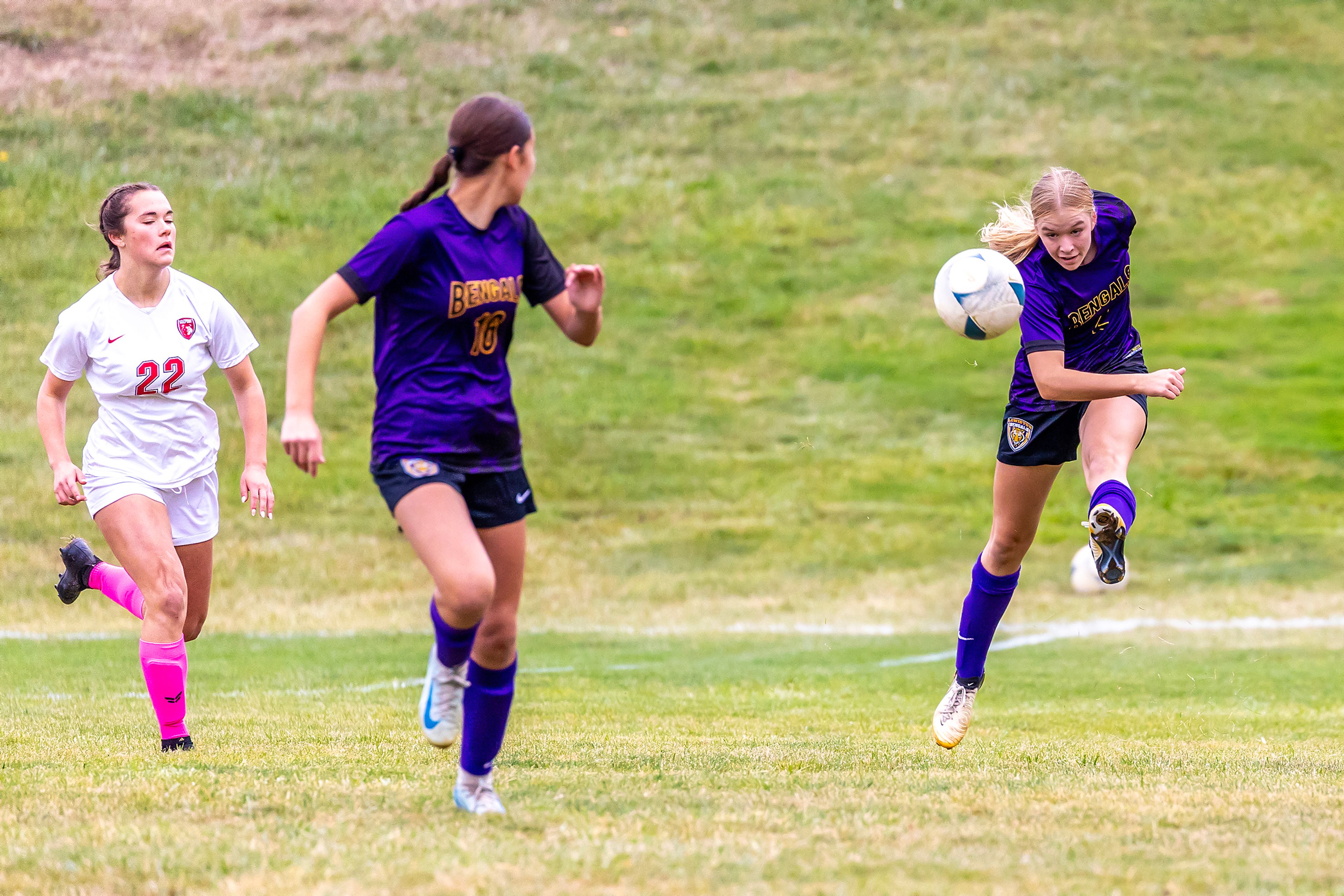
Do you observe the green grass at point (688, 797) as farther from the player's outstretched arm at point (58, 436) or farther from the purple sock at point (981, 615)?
the player's outstretched arm at point (58, 436)

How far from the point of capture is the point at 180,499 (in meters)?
6.63

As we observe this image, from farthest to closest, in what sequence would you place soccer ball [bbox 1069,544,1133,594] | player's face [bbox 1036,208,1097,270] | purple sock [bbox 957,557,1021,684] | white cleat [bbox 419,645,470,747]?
soccer ball [bbox 1069,544,1133,594] → purple sock [bbox 957,557,1021,684] → player's face [bbox 1036,208,1097,270] → white cleat [bbox 419,645,470,747]

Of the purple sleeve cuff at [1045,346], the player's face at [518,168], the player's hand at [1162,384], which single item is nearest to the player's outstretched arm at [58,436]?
the player's face at [518,168]

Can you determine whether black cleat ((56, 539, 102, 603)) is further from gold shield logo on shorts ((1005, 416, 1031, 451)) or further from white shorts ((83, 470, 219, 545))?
gold shield logo on shorts ((1005, 416, 1031, 451))

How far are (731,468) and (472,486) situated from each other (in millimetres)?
15792

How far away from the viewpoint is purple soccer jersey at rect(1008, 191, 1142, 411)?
250 inches

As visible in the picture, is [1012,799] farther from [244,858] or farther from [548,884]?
[244,858]

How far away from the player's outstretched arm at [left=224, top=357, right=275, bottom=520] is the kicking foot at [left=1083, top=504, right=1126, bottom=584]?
362cm

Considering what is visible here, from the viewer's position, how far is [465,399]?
4508 mm

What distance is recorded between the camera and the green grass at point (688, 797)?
3.68 m

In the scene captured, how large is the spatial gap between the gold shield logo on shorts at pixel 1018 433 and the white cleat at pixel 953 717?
1174 millimetres

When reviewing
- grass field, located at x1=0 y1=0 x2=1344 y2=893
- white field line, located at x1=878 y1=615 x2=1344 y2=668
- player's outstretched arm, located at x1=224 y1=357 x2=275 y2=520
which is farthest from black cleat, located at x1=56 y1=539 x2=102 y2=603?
white field line, located at x1=878 y1=615 x2=1344 y2=668

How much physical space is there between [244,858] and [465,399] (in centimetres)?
150

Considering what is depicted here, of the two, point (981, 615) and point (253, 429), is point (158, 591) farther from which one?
point (981, 615)
